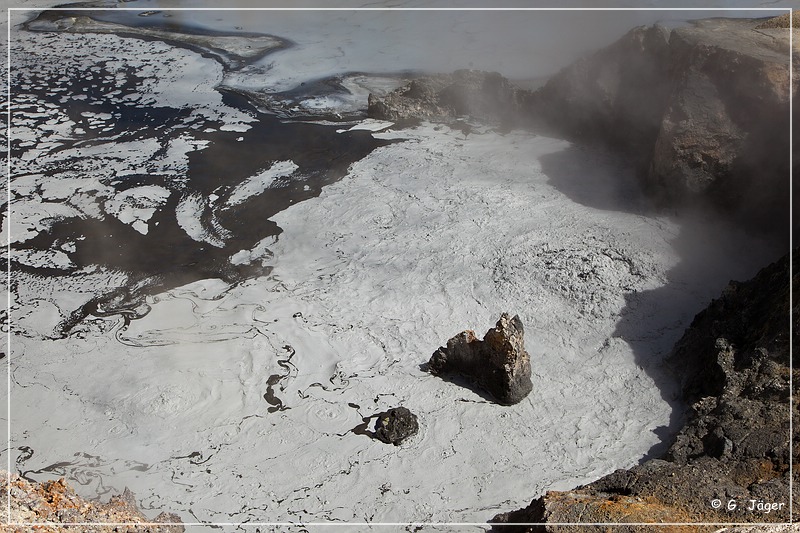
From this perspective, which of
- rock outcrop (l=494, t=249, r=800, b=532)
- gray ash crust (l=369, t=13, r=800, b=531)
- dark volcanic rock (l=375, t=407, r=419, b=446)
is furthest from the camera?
dark volcanic rock (l=375, t=407, r=419, b=446)

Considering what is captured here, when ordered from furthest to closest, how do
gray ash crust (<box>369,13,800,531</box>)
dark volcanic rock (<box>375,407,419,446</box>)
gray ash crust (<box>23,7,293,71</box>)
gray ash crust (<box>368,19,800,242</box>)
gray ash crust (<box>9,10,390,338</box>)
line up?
1. gray ash crust (<box>23,7,293,71</box>)
2. gray ash crust (<box>368,19,800,242</box>)
3. gray ash crust (<box>9,10,390,338</box>)
4. dark volcanic rock (<box>375,407,419,446</box>)
5. gray ash crust (<box>369,13,800,531</box>)

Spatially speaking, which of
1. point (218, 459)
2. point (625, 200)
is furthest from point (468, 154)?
point (218, 459)

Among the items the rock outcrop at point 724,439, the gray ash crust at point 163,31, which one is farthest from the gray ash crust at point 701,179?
the gray ash crust at point 163,31

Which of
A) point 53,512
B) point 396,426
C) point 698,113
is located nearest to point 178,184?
point 396,426

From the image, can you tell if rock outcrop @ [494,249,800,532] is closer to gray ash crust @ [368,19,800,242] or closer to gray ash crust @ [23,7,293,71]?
gray ash crust @ [368,19,800,242]

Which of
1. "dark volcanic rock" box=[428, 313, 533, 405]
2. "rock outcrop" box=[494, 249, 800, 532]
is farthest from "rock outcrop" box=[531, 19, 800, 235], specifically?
"dark volcanic rock" box=[428, 313, 533, 405]

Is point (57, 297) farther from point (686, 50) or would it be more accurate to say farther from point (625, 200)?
point (686, 50)
